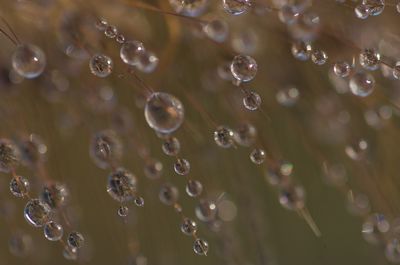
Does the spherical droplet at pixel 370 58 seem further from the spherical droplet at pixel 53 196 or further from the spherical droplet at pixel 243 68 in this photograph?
the spherical droplet at pixel 53 196

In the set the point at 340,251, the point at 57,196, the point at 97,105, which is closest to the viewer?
the point at 57,196

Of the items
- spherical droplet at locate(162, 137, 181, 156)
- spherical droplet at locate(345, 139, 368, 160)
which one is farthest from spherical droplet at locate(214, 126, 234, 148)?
spherical droplet at locate(345, 139, 368, 160)

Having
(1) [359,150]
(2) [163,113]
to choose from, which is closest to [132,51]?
(2) [163,113]

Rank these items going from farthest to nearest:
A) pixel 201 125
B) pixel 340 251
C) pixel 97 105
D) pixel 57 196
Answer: pixel 340 251, pixel 201 125, pixel 97 105, pixel 57 196

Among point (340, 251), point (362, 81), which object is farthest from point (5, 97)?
point (340, 251)

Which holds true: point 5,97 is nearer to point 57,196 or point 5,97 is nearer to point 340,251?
point 57,196

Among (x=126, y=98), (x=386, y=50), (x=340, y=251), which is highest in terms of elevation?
(x=386, y=50)

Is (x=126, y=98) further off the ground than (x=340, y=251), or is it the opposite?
(x=126, y=98)

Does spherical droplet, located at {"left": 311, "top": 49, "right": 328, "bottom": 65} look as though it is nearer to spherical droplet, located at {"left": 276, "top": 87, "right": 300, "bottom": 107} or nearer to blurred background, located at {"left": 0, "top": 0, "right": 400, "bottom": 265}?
blurred background, located at {"left": 0, "top": 0, "right": 400, "bottom": 265}

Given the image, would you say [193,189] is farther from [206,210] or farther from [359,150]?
[359,150]

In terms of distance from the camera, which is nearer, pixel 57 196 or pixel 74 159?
pixel 57 196
